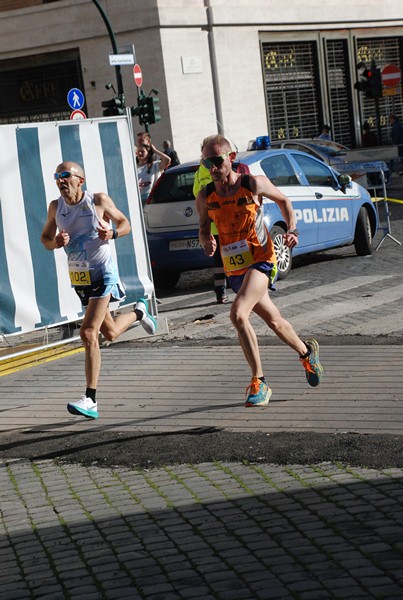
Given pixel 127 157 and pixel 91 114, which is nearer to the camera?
pixel 127 157

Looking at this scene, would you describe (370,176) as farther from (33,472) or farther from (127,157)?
(33,472)

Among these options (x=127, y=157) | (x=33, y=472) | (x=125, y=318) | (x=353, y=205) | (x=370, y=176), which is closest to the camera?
(x=33, y=472)

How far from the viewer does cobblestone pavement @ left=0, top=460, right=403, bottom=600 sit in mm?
4844

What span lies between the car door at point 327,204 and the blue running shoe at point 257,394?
24.9 ft

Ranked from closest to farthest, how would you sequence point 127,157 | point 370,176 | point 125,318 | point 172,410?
1. point 172,410
2. point 125,318
3. point 127,157
4. point 370,176

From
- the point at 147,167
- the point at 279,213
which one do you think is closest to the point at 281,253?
the point at 279,213

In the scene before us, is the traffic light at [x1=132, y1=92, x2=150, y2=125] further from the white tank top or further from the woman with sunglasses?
the white tank top

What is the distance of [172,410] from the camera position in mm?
8336

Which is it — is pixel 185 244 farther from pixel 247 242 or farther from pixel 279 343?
pixel 247 242

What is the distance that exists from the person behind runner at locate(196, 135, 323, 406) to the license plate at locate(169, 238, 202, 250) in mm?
6378

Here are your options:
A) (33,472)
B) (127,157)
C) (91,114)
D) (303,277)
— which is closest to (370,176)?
(91,114)

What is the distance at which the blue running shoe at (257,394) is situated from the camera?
8.06 m

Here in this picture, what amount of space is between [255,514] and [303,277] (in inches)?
370

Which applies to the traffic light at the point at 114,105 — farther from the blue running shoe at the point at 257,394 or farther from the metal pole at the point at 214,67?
the blue running shoe at the point at 257,394
